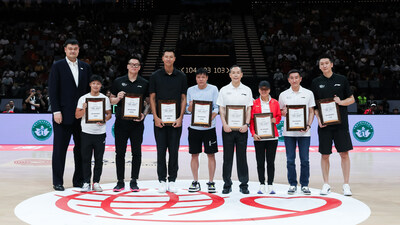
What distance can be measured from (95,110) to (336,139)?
3.40 meters

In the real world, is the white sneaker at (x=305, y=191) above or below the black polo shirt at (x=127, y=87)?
below

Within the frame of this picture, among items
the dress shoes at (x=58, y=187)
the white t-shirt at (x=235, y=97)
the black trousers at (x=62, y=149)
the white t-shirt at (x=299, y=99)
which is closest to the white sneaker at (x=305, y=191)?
the white t-shirt at (x=299, y=99)

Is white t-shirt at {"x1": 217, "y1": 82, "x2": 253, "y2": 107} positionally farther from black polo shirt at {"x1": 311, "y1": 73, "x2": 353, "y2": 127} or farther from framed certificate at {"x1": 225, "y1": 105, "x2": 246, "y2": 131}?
black polo shirt at {"x1": 311, "y1": 73, "x2": 353, "y2": 127}

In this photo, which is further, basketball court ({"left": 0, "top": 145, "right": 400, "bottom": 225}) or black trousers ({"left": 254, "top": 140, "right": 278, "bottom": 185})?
black trousers ({"left": 254, "top": 140, "right": 278, "bottom": 185})

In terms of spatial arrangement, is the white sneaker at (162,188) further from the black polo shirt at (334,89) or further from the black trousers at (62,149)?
the black polo shirt at (334,89)

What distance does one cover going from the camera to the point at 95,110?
6.05 meters

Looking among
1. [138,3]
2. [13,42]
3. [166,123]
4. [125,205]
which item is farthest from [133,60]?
[138,3]

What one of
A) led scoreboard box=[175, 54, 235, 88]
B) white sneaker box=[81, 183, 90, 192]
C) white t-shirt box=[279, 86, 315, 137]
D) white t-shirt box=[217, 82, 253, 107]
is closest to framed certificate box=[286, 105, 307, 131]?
white t-shirt box=[279, 86, 315, 137]

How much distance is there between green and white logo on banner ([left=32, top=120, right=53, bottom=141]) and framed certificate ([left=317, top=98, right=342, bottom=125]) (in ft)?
29.2

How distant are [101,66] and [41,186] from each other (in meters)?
13.7

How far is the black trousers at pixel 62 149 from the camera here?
6.31 meters

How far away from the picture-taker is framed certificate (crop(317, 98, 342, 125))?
19.5ft

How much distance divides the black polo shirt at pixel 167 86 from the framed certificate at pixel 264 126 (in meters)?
1.11

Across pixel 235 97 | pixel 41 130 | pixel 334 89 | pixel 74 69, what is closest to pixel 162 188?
pixel 235 97
